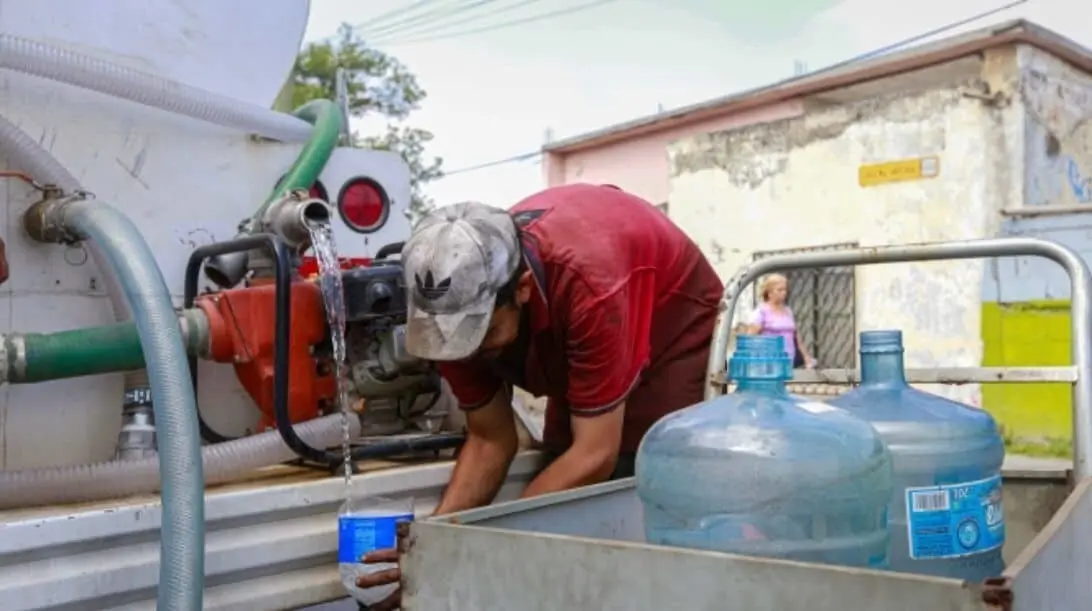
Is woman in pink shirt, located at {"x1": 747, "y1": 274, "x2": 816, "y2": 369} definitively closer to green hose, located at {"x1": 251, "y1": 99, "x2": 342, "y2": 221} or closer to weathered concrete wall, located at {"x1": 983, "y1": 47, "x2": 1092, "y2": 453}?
weathered concrete wall, located at {"x1": 983, "y1": 47, "x2": 1092, "y2": 453}

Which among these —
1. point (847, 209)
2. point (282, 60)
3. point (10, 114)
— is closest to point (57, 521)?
point (10, 114)

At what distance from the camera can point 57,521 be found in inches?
64.1

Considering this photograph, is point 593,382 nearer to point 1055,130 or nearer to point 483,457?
point 483,457

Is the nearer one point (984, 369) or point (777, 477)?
point (777, 477)

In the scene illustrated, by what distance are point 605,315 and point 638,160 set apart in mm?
11395

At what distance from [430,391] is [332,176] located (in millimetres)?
671

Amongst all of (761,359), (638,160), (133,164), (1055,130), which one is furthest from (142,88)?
(638,160)

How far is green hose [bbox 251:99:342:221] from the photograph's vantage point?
8.65 feet

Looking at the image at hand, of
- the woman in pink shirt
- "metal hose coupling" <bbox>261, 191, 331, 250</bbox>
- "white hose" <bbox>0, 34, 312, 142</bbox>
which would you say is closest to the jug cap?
"metal hose coupling" <bbox>261, 191, 331, 250</bbox>

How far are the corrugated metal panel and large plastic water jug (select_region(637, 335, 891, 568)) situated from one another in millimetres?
807

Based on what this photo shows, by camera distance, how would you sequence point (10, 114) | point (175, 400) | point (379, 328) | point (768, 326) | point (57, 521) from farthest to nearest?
point (768, 326), point (379, 328), point (10, 114), point (175, 400), point (57, 521)

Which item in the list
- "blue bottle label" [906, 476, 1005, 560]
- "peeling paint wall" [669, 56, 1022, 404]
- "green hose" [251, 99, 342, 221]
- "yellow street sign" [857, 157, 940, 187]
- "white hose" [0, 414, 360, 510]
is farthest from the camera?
"yellow street sign" [857, 157, 940, 187]

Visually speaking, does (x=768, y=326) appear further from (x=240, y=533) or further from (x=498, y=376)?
(x=240, y=533)

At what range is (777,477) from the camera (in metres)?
1.32
